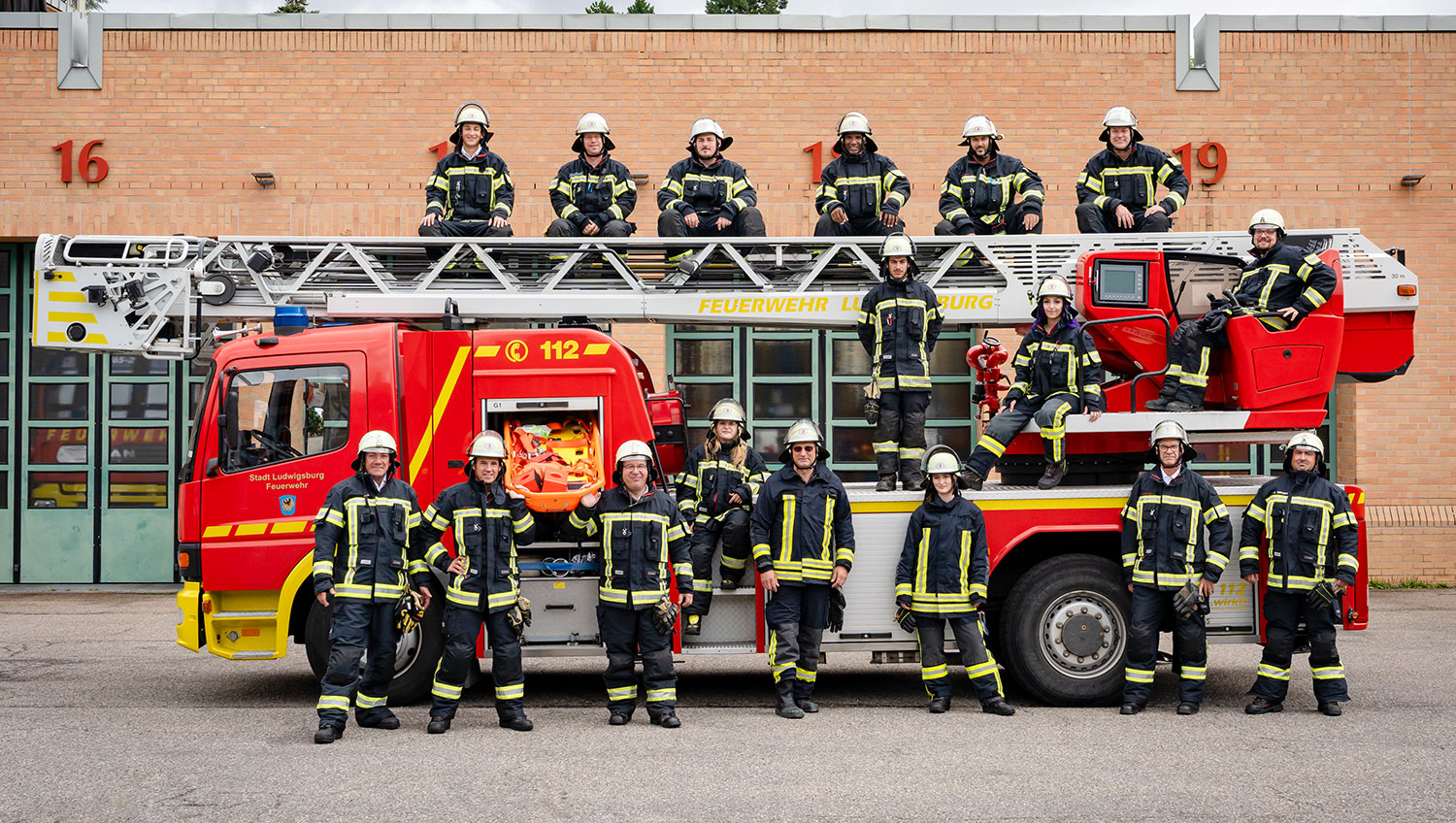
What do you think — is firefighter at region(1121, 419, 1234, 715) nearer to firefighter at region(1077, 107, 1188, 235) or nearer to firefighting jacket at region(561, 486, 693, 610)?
firefighter at region(1077, 107, 1188, 235)

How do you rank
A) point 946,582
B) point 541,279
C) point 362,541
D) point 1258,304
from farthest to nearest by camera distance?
point 541,279 → point 1258,304 → point 946,582 → point 362,541

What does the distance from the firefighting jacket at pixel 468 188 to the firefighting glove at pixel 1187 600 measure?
517 centimetres

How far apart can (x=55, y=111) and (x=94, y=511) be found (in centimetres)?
453

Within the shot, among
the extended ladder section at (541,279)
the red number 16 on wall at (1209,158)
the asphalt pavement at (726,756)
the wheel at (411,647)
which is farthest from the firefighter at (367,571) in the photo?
the red number 16 on wall at (1209,158)

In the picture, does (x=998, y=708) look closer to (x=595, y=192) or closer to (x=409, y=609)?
(x=409, y=609)

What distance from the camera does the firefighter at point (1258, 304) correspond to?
7.77 metres

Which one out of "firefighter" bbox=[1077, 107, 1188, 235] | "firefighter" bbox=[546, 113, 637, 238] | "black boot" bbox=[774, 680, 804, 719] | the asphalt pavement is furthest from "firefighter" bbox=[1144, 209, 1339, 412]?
"firefighter" bbox=[546, 113, 637, 238]

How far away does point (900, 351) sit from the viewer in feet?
26.5

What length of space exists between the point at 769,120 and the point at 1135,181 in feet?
19.3

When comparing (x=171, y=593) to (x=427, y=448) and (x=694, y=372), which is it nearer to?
(x=694, y=372)

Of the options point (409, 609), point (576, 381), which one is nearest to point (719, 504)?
point (576, 381)

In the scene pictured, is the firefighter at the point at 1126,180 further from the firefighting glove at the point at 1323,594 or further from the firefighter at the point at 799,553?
the firefighter at the point at 799,553

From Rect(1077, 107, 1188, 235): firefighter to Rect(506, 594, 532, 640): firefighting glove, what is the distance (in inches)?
185

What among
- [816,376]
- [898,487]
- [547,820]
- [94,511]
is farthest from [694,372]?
[547,820]
